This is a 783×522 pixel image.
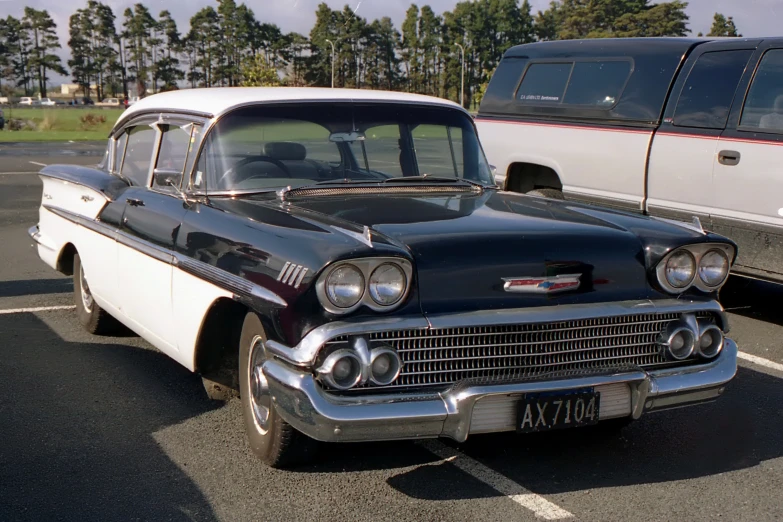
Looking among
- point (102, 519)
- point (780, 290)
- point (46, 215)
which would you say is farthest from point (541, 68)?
point (102, 519)

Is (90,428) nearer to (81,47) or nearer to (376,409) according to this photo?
(376,409)

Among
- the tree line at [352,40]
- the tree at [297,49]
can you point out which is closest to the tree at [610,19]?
the tree line at [352,40]

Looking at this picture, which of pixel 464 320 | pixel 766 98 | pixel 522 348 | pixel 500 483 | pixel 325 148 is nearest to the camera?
pixel 464 320

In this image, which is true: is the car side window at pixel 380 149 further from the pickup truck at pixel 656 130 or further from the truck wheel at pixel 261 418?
the pickup truck at pixel 656 130

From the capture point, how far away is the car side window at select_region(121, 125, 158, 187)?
5.48 meters

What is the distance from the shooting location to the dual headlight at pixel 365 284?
346 centimetres

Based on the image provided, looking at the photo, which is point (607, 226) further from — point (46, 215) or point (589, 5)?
point (589, 5)

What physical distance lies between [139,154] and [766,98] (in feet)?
14.5

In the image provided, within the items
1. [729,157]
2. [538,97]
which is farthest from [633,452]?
[538,97]

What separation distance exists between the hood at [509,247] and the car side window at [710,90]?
123 inches

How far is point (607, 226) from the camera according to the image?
4.13m

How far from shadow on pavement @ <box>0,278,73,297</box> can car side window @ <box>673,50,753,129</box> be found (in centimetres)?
515

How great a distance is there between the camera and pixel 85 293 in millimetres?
6262

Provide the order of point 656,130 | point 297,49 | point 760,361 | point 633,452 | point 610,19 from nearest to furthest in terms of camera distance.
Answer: point 633,452, point 760,361, point 656,130, point 610,19, point 297,49
